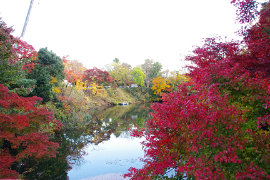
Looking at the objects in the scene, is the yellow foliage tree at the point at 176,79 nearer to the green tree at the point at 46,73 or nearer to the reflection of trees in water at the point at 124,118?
the reflection of trees in water at the point at 124,118

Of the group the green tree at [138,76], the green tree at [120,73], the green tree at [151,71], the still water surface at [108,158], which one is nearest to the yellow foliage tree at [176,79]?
the green tree at [138,76]

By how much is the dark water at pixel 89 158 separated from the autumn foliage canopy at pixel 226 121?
187 centimetres

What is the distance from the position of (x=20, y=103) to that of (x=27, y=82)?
11.0 feet

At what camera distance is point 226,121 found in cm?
206

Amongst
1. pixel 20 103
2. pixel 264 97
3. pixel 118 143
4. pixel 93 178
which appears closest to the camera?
pixel 264 97

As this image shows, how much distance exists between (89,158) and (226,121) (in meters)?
5.77

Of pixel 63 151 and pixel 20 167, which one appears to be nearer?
pixel 20 167

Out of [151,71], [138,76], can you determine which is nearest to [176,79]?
[138,76]

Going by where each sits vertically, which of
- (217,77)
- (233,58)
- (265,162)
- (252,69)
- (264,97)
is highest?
(233,58)

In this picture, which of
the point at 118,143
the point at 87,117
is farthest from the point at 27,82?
the point at 87,117

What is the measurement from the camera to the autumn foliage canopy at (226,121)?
201cm

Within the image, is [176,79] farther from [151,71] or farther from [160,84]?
[151,71]

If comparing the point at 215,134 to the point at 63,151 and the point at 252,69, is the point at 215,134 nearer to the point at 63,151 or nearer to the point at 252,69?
the point at 252,69

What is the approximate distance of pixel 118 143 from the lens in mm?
8367
